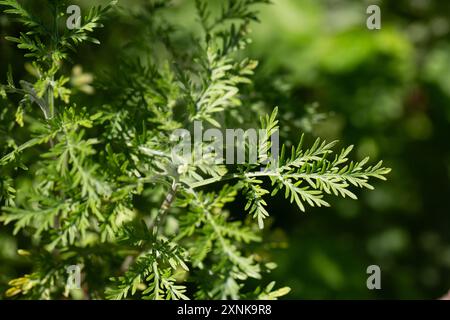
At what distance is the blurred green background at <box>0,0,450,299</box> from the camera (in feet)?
6.03

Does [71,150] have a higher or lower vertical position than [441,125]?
lower

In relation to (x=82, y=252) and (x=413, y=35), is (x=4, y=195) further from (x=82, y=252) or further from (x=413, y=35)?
(x=413, y=35)

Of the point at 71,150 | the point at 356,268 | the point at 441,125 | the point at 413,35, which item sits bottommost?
the point at 356,268

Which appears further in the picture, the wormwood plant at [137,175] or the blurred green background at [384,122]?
the blurred green background at [384,122]

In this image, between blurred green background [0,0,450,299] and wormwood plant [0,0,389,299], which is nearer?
wormwood plant [0,0,389,299]

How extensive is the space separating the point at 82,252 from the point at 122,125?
24cm

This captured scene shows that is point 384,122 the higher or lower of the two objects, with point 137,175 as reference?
higher

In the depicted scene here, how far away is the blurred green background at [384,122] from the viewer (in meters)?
1.84

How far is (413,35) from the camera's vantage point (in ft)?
7.04

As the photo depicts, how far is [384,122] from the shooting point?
1.94m

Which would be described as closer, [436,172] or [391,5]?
[436,172]

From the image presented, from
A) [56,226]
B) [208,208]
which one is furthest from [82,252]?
[208,208]

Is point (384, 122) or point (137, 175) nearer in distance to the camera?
point (137, 175)

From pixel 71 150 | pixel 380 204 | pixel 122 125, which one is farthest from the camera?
pixel 380 204
